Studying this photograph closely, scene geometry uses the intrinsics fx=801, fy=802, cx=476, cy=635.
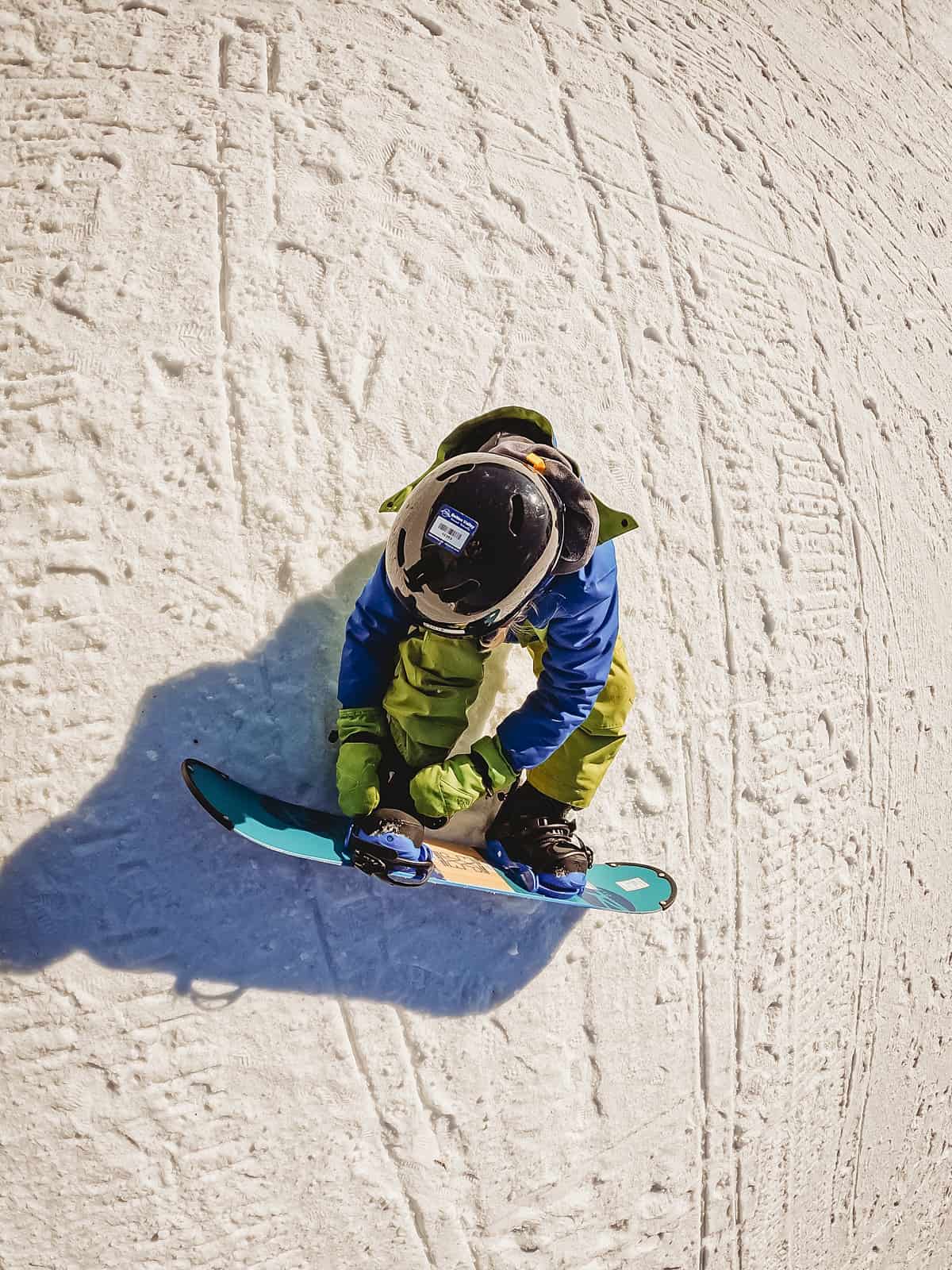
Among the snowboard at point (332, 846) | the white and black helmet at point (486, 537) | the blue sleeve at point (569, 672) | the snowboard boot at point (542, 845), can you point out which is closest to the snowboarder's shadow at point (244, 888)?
the snowboard at point (332, 846)

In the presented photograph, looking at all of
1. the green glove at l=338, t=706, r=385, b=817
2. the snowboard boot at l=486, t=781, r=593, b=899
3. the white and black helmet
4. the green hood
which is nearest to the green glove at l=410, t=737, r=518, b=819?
the green glove at l=338, t=706, r=385, b=817

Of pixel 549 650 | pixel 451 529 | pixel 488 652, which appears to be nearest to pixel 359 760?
pixel 488 652

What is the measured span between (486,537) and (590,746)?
922mm

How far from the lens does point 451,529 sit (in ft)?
5.16

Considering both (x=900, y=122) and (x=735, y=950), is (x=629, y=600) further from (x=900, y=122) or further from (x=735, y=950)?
(x=900, y=122)

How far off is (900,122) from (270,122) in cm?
381

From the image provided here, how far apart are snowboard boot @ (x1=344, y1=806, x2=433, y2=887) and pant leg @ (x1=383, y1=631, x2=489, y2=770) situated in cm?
16

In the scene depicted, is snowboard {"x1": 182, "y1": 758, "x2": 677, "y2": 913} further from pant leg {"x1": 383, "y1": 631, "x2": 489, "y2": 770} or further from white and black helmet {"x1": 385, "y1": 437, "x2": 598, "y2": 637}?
white and black helmet {"x1": 385, "y1": 437, "x2": 598, "y2": 637}

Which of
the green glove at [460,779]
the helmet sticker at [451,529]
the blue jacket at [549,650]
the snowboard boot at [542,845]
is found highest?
the helmet sticker at [451,529]

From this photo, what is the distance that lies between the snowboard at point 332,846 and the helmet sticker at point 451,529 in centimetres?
98

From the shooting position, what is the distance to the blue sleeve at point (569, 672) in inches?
72.6

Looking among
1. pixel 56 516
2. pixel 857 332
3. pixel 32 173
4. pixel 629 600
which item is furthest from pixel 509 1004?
pixel 857 332

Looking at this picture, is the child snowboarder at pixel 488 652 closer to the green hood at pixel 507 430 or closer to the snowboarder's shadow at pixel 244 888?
the green hood at pixel 507 430

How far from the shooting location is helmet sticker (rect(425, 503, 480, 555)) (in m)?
1.57
